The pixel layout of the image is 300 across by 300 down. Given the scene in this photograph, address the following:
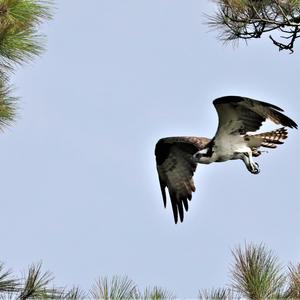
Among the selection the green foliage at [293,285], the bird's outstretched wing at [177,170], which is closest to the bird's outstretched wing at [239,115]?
the bird's outstretched wing at [177,170]

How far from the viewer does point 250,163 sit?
7.93 meters

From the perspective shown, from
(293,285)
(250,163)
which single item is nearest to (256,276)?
(293,285)

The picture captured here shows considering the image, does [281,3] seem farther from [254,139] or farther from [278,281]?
[278,281]

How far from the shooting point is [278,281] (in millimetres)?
4301

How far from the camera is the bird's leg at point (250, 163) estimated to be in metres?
7.87

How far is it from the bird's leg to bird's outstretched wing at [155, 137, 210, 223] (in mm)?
1103

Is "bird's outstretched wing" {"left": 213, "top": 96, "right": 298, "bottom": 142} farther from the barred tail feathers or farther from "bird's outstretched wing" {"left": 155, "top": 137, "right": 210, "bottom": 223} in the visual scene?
"bird's outstretched wing" {"left": 155, "top": 137, "right": 210, "bottom": 223}

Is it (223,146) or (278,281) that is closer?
(278,281)

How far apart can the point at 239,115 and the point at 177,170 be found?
144 centimetres

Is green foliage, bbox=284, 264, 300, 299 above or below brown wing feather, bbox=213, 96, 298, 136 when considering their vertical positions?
below

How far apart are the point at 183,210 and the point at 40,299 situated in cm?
473

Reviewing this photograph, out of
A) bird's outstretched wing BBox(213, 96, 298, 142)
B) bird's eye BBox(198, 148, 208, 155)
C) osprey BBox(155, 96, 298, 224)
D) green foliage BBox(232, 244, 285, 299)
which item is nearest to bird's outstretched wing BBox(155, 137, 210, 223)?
osprey BBox(155, 96, 298, 224)

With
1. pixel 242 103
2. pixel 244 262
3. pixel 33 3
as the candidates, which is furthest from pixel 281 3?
pixel 244 262

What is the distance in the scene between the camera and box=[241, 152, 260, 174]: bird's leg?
25.8ft
